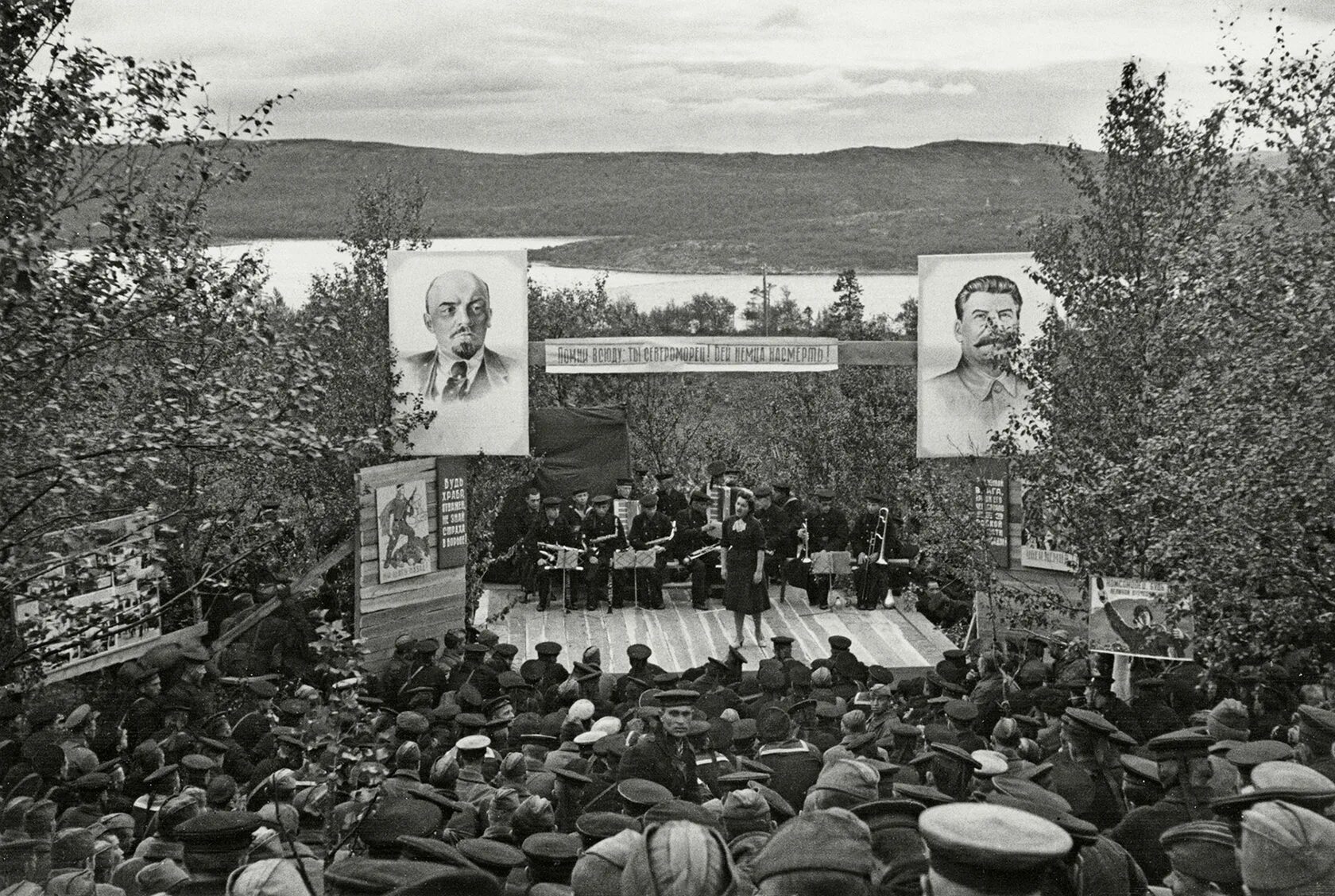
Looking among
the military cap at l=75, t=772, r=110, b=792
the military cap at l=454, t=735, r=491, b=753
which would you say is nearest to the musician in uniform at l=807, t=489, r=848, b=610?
the military cap at l=454, t=735, r=491, b=753

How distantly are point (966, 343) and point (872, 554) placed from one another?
3871 millimetres

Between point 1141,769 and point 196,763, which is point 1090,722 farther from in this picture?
point 196,763

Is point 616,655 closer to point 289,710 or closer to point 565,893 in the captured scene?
→ point 289,710

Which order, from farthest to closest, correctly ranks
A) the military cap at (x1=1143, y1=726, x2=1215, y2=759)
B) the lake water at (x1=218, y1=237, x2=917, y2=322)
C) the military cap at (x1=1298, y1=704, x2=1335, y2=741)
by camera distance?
1. the lake water at (x1=218, y1=237, x2=917, y2=322)
2. the military cap at (x1=1298, y1=704, x2=1335, y2=741)
3. the military cap at (x1=1143, y1=726, x2=1215, y2=759)

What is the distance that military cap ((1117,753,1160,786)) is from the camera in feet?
28.5

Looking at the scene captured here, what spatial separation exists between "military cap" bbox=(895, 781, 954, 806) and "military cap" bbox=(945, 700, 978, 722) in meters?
3.71

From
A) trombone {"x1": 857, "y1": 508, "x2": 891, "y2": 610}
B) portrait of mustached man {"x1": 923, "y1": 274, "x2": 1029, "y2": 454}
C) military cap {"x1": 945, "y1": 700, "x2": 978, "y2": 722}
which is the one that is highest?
portrait of mustached man {"x1": 923, "y1": 274, "x2": 1029, "y2": 454}

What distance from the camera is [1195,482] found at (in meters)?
11.1

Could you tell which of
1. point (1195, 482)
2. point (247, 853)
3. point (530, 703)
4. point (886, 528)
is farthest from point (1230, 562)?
point (886, 528)

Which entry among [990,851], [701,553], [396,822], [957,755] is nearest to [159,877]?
[396,822]

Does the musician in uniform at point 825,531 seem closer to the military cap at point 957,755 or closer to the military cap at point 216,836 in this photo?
the military cap at point 957,755

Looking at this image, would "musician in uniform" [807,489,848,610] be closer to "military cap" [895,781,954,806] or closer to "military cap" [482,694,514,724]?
"military cap" [482,694,514,724]

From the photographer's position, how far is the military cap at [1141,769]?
8.70 metres

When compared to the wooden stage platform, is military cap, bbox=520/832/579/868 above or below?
above
